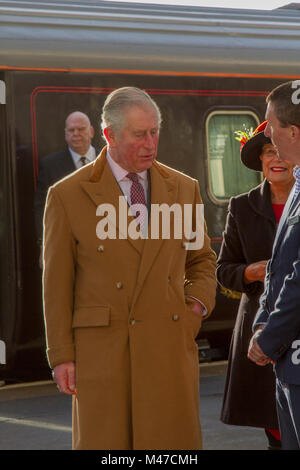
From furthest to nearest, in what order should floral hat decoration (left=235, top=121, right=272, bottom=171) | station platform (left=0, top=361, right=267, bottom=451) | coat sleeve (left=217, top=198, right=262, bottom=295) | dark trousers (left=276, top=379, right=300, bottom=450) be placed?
1. station platform (left=0, top=361, right=267, bottom=451)
2. coat sleeve (left=217, top=198, right=262, bottom=295)
3. floral hat decoration (left=235, top=121, right=272, bottom=171)
4. dark trousers (left=276, top=379, right=300, bottom=450)

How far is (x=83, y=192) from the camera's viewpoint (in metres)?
3.96

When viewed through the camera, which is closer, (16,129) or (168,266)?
(168,266)

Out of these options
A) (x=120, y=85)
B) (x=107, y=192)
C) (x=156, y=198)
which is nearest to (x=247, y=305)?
(x=156, y=198)

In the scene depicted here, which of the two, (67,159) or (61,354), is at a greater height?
(67,159)

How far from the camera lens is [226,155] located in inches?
318

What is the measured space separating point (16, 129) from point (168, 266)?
3.60 m

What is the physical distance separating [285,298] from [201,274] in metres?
0.85

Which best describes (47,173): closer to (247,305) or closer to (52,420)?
(52,420)

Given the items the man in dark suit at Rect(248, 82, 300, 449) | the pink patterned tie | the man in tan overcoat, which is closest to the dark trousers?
the man in dark suit at Rect(248, 82, 300, 449)

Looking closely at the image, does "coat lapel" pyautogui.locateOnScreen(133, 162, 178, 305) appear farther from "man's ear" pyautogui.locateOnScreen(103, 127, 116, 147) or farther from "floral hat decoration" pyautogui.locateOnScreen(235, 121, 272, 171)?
"floral hat decoration" pyautogui.locateOnScreen(235, 121, 272, 171)

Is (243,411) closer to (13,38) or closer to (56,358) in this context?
(56,358)

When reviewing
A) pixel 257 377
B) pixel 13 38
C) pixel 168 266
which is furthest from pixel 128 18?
pixel 168 266

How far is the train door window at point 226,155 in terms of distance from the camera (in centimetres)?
802

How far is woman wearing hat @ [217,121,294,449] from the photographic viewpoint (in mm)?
5117
